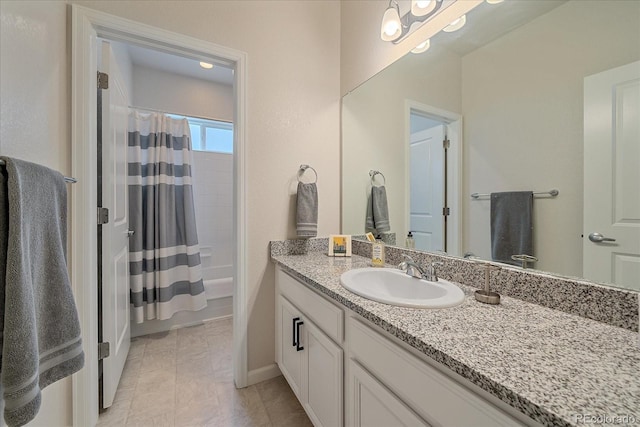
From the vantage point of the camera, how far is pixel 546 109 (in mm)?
866

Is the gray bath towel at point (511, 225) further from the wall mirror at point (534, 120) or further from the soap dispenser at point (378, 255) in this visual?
the soap dispenser at point (378, 255)

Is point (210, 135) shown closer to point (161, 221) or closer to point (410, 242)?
point (161, 221)

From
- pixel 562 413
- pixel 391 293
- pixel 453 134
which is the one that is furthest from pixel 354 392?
pixel 453 134

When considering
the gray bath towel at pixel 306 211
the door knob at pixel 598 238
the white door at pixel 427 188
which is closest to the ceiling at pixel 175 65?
the gray bath towel at pixel 306 211

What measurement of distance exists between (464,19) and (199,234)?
8.65ft

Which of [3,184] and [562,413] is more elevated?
[3,184]

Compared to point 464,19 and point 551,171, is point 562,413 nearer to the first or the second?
→ point 551,171

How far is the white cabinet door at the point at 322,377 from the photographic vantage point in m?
0.98

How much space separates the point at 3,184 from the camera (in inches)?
24.1

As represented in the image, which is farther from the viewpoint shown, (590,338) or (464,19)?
(464,19)

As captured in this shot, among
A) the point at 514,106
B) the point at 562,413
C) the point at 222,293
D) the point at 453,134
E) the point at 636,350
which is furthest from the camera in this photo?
the point at 222,293

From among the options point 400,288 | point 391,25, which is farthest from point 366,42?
point 400,288

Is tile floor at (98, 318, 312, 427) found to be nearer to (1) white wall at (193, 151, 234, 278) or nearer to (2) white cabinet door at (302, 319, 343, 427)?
(2) white cabinet door at (302, 319, 343, 427)

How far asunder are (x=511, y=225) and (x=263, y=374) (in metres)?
1.62
